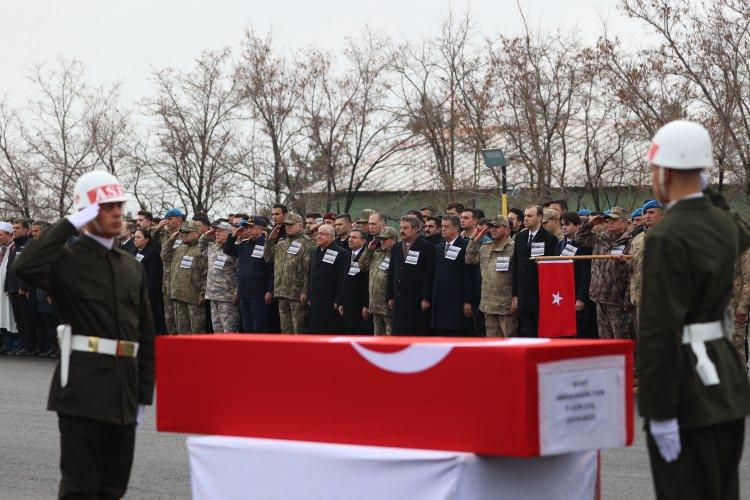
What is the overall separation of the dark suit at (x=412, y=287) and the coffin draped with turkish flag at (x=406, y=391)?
33.1ft

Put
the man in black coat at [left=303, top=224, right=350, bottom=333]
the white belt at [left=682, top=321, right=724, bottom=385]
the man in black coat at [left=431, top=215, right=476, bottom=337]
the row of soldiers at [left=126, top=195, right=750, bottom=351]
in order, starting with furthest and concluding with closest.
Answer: the man in black coat at [left=303, top=224, right=350, bottom=333] → the man in black coat at [left=431, top=215, right=476, bottom=337] → the row of soldiers at [left=126, top=195, right=750, bottom=351] → the white belt at [left=682, top=321, right=724, bottom=385]

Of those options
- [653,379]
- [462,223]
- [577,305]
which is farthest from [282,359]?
[462,223]

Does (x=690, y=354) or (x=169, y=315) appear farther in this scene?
(x=169, y=315)

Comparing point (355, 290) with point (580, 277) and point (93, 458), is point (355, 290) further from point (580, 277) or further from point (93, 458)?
point (93, 458)

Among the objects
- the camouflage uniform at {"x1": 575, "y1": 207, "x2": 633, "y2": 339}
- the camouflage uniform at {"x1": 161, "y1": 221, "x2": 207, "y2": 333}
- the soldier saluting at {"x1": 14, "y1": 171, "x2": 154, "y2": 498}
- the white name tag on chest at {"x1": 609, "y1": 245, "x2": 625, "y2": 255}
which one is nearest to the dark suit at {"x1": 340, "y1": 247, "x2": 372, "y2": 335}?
the camouflage uniform at {"x1": 161, "y1": 221, "x2": 207, "y2": 333}

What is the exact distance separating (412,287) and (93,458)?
10.2 metres

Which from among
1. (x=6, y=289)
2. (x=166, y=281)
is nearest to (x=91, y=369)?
(x=166, y=281)

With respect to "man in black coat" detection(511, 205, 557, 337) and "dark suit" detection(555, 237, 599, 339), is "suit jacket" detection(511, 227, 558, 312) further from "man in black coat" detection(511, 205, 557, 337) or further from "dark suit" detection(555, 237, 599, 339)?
"dark suit" detection(555, 237, 599, 339)

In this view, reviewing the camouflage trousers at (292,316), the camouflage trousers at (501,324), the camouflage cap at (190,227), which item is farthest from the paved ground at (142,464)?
the camouflage cap at (190,227)

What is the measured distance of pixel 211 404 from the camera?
592cm

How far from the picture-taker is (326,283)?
17.2 m

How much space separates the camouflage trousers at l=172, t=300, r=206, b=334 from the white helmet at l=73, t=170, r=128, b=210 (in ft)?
43.6

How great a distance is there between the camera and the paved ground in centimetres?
839

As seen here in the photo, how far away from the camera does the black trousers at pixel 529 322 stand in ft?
49.4
